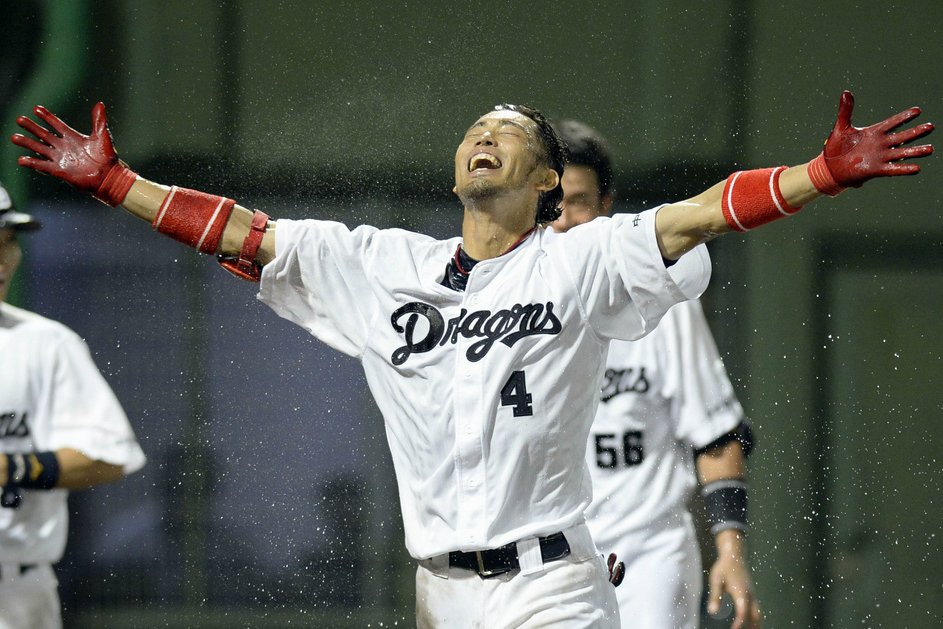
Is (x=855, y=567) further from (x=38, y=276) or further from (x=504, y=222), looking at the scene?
(x=38, y=276)

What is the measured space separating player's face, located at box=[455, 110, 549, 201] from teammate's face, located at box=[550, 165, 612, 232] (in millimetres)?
581

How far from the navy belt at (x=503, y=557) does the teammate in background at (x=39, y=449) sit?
1.57 m

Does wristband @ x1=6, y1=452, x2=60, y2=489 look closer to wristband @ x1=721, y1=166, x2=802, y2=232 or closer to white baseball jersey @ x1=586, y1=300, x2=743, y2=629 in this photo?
white baseball jersey @ x1=586, y1=300, x2=743, y2=629

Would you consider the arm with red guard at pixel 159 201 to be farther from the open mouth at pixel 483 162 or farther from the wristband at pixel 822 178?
the wristband at pixel 822 178

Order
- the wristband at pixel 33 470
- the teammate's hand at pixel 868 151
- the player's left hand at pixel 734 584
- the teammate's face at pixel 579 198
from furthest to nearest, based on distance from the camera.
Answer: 1. the wristband at pixel 33 470
2. the teammate's face at pixel 579 198
3. the player's left hand at pixel 734 584
4. the teammate's hand at pixel 868 151

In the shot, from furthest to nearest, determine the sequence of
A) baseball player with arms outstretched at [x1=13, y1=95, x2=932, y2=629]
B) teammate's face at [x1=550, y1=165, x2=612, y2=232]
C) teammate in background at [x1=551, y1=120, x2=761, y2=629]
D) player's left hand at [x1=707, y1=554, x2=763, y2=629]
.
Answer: teammate's face at [x1=550, y1=165, x2=612, y2=232] → teammate in background at [x1=551, y1=120, x2=761, y2=629] → player's left hand at [x1=707, y1=554, x2=763, y2=629] → baseball player with arms outstretched at [x1=13, y1=95, x2=932, y2=629]

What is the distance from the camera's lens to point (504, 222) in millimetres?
2025

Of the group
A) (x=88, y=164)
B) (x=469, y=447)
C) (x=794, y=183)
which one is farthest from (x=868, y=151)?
(x=88, y=164)

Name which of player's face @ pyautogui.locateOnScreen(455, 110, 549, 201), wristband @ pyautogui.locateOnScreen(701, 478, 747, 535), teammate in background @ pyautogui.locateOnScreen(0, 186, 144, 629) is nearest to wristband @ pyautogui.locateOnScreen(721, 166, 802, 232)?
player's face @ pyautogui.locateOnScreen(455, 110, 549, 201)

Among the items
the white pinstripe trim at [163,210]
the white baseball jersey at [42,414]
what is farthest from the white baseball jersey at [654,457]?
the white baseball jersey at [42,414]

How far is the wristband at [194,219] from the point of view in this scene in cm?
199

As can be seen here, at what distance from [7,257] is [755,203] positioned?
233cm

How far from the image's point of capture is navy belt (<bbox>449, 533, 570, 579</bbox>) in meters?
1.84

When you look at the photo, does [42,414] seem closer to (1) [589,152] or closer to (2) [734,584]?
(1) [589,152]
